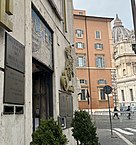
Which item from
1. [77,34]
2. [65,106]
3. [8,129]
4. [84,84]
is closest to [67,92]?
[65,106]

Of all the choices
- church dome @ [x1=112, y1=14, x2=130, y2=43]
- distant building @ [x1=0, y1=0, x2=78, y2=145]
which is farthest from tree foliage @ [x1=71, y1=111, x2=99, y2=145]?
church dome @ [x1=112, y1=14, x2=130, y2=43]

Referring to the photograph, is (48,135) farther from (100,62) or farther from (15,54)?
(100,62)

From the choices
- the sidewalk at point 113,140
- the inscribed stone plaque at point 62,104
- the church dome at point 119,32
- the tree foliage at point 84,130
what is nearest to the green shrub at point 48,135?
the tree foliage at point 84,130

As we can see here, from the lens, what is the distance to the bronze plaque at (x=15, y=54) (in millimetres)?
3840

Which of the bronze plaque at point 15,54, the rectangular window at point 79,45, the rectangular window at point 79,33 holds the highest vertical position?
the rectangular window at point 79,33

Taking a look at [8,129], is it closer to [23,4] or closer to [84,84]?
[23,4]

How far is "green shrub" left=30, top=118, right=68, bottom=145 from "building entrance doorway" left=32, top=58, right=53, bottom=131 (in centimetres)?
320

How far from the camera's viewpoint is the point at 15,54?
13.6 feet

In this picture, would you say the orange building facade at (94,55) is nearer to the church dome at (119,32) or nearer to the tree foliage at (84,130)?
the tree foliage at (84,130)

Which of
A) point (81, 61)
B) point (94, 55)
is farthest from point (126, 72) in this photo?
point (81, 61)

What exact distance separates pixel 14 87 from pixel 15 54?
1.89ft

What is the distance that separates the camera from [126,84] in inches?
3024

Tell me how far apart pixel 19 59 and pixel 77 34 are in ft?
121

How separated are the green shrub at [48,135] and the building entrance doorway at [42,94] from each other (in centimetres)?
320
